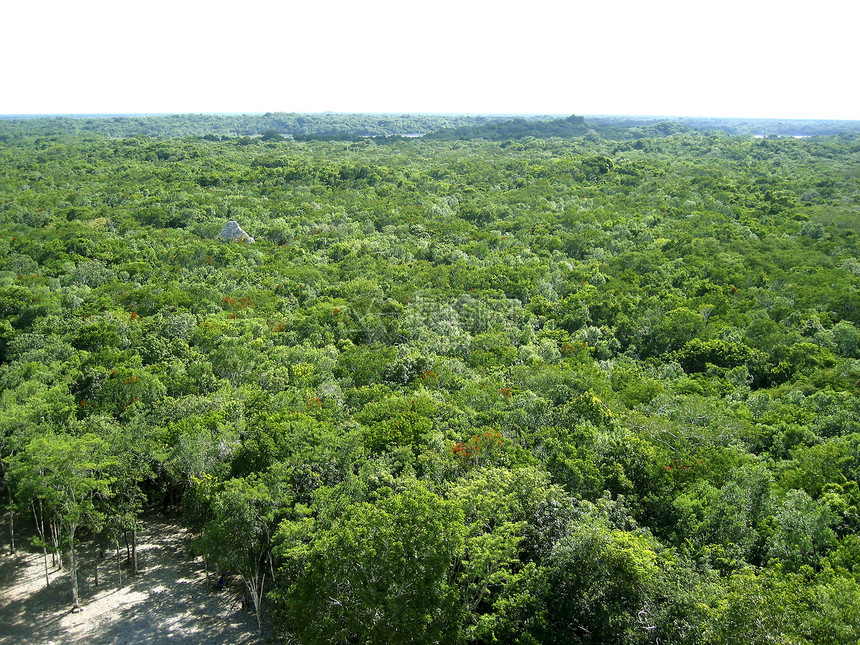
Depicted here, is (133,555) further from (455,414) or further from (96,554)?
(455,414)

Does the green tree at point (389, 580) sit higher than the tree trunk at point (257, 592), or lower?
higher

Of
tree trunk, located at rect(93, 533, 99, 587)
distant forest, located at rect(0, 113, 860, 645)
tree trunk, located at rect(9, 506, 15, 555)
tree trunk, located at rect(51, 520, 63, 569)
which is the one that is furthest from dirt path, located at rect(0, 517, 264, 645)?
distant forest, located at rect(0, 113, 860, 645)

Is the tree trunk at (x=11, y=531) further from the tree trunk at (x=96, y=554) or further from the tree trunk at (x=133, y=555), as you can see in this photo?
the tree trunk at (x=133, y=555)

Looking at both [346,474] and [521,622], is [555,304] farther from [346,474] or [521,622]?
[521,622]

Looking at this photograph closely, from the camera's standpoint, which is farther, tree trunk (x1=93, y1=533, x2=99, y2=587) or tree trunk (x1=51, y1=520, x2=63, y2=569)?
tree trunk (x1=93, y1=533, x2=99, y2=587)

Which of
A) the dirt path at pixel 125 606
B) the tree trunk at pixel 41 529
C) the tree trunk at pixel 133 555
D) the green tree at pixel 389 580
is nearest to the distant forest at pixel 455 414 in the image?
the green tree at pixel 389 580

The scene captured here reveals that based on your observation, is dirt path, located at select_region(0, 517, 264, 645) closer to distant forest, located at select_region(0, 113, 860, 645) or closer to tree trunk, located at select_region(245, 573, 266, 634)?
tree trunk, located at select_region(245, 573, 266, 634)
